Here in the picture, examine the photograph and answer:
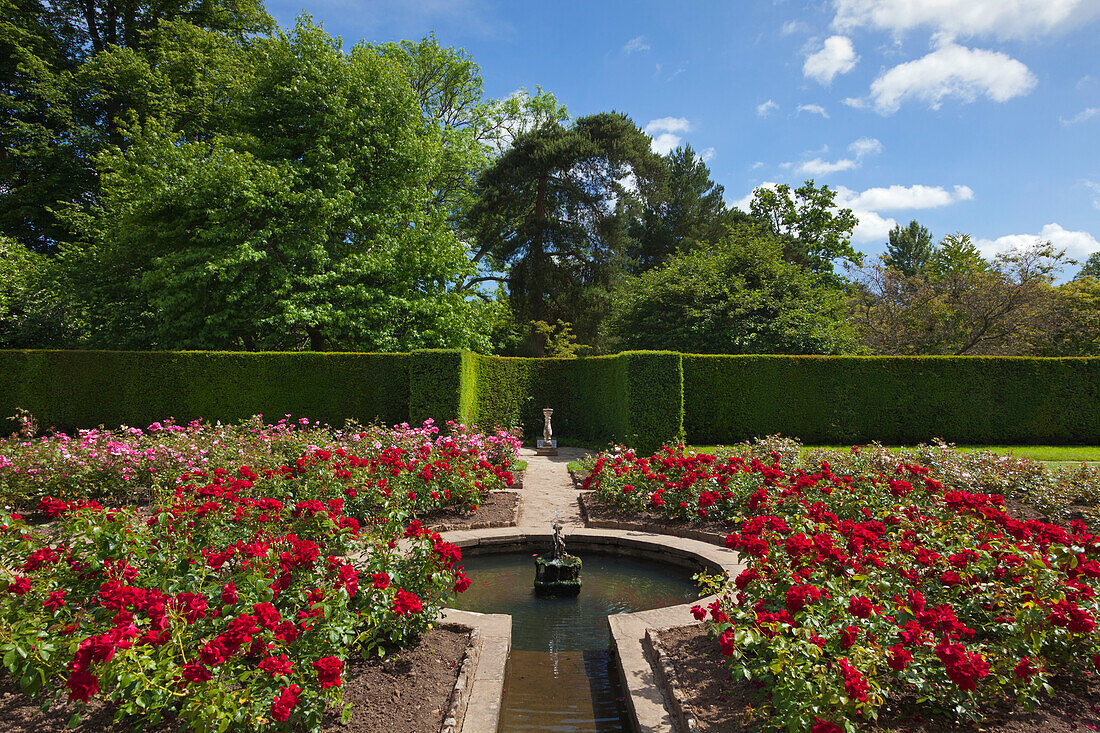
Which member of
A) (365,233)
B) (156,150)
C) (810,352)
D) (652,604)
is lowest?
(652,604)

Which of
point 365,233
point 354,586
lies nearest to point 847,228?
point 365,233

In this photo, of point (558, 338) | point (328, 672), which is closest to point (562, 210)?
point (558, 338)

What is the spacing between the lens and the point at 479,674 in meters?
3.16

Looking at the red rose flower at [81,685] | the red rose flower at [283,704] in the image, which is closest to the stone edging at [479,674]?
the red rose flower at [283,704]

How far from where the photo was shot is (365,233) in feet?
53.6

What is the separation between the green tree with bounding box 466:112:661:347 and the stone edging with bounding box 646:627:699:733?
62.2 ft

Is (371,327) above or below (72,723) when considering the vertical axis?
above

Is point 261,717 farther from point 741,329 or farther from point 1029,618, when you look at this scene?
point 741,329

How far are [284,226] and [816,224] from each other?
24.1 meters

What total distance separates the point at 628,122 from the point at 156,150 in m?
15.5

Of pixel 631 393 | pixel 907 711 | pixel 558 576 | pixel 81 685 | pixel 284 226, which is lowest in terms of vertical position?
pixel 558 576

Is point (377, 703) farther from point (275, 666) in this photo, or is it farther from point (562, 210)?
point (562, 210)

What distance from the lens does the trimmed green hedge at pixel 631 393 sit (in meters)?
12.1

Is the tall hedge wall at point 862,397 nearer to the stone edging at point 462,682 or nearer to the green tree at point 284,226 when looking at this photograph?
the green tree at point 284,226
